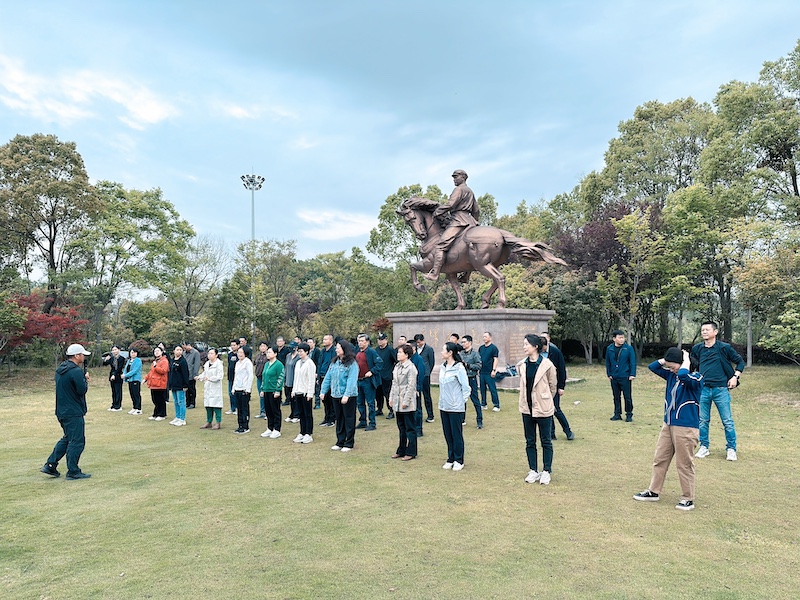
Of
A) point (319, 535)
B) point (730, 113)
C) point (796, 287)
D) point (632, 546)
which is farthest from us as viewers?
point (730, 113)

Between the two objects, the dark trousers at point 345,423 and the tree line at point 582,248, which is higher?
the tree line at point 582,248

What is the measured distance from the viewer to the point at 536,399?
5668 mm

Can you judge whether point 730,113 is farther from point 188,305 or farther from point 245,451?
point 188,305

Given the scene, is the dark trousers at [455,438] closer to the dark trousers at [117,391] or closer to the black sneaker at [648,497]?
the black sneaker at [648,497]

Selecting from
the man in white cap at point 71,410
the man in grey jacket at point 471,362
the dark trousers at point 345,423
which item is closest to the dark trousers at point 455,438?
the dark trousers at point 345,423

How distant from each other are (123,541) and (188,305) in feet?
92.0

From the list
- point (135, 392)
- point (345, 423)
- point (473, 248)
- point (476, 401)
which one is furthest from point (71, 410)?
point (473, 248)

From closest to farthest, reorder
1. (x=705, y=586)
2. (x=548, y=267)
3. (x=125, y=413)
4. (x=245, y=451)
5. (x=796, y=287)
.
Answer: (x=705, y=586) < (x=245, y=451) < (x=125, y=413) < (x=796, y=287) < (x=548, y=267)

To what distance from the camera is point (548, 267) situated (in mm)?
26203

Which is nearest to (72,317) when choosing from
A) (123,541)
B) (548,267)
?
(123,541)

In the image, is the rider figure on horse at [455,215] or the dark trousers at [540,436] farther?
the rider figure on horse at [455,215]

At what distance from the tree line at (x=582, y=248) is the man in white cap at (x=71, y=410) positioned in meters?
13.2

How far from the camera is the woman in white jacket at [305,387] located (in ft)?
26.0

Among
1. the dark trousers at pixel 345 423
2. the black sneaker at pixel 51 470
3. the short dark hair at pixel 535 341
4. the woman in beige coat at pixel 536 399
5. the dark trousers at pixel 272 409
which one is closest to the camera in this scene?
the woman in beige coat at pixel 536 399
